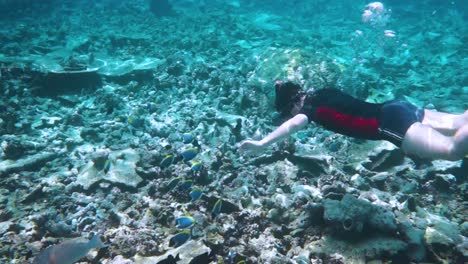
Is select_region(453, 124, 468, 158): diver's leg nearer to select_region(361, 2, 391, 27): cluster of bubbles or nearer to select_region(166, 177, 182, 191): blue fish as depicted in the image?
select_region(166, 177, 182, 191): blue fish

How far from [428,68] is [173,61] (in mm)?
11946

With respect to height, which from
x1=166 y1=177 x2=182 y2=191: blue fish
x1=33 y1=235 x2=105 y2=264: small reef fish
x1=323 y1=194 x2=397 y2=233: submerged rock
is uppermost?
x1=33 y1=235 x2=105 y2=264: small reef fish

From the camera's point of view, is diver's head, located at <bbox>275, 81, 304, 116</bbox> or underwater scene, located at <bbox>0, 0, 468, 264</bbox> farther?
diver's head, located at <bbox>275, 81, 304, 116</bbox>

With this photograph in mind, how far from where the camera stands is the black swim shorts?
4.60 meters

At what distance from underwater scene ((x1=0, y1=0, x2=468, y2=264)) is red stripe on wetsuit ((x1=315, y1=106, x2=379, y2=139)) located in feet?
0.07

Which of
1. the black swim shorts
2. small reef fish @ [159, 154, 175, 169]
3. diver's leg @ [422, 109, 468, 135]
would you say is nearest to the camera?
the black swim shorts

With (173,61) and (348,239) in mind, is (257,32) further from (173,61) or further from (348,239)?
(348,239)

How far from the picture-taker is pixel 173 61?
A: 41.2ft

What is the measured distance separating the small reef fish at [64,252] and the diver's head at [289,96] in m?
3.32

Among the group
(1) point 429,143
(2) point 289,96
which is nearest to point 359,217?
(1) point 429,143

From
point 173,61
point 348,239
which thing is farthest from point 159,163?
point 173,61

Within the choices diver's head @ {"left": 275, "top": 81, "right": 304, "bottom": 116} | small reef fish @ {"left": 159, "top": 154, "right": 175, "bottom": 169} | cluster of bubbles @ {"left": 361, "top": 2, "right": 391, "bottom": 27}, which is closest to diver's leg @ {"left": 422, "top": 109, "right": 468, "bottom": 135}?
diver's head @ {"left": 275, "top": 81, "right": 304, "bottom": 116}

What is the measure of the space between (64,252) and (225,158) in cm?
392

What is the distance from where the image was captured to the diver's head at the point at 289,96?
5.11 metres
